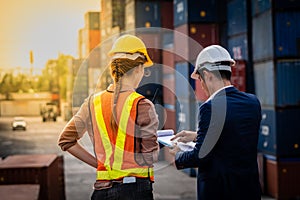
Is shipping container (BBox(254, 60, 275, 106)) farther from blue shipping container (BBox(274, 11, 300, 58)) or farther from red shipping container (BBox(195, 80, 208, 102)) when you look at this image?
red shipping container (BBox(195, 80, 208, 102))

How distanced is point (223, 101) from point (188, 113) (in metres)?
13.9

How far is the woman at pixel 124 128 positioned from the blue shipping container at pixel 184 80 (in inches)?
534

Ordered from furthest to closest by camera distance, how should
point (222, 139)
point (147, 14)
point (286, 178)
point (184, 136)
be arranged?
point (147, 14) < point (286, 178) < point (184, 136) < point (222, 139)

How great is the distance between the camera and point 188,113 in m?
17.9

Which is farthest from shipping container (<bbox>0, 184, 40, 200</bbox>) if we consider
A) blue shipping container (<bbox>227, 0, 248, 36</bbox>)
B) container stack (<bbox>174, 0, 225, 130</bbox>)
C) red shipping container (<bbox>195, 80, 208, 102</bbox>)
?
container stack (<bbox>174, 0, 225, 130</bbox>)

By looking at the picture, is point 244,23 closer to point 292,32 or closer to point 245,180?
point 292,32

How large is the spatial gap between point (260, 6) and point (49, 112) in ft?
145

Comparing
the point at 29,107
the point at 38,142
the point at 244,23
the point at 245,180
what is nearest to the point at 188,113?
the point at 244,23

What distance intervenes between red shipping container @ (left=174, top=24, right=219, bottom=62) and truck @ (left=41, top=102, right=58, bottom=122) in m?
38.5

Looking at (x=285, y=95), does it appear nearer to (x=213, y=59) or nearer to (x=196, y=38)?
(x=196, y=38)

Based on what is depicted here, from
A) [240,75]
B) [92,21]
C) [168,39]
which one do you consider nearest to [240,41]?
[240,75]

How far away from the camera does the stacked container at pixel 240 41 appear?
1422 centimetres

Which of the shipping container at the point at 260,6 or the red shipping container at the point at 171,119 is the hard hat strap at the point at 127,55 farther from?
the red shipping container at the point at 171,119

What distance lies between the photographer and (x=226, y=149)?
4098 mm
